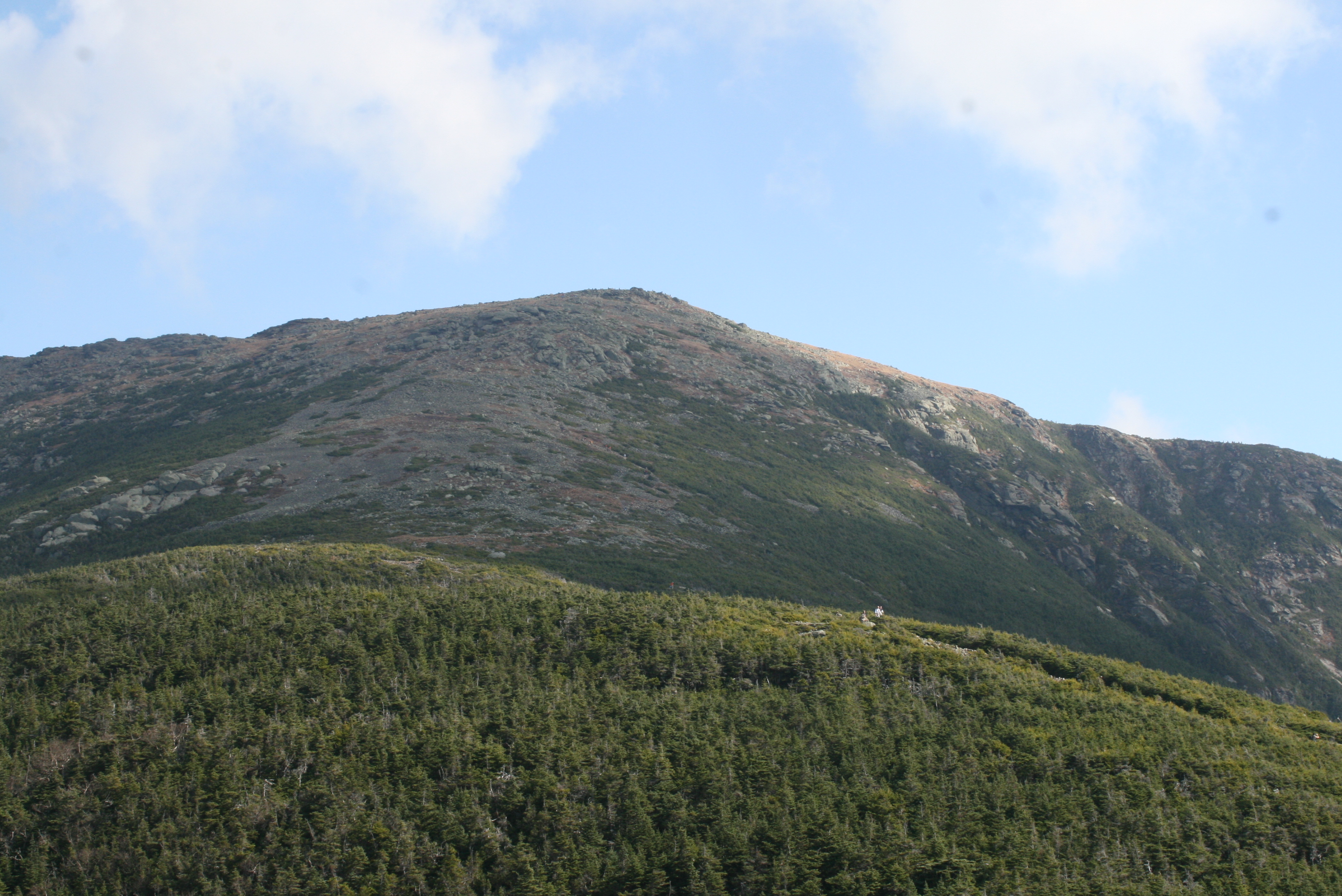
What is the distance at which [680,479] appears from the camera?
104562 millimetres

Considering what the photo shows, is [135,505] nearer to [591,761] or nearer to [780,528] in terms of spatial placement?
[780,528]

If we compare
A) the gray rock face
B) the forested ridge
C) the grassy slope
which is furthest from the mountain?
the forested ridge

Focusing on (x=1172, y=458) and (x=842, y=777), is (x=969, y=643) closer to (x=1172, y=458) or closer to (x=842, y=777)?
(x=842, y=777)

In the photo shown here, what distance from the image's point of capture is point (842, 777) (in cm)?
3378

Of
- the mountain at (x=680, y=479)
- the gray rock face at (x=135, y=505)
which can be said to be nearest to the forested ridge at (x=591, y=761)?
the mountain at (x=680, y=479)

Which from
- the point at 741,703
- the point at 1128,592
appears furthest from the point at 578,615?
the point at 1128,592

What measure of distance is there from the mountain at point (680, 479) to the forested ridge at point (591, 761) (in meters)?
25.7

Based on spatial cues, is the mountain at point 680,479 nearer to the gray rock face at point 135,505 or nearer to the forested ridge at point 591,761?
the gray rock face at point 135,505

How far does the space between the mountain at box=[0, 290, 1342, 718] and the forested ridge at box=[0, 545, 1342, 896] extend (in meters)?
25.7

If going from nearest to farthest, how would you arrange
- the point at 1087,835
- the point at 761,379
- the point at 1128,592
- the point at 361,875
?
1. the point at 361,875
2. the point at 1087,835
3. the point at 1128,592
4. the point at 761,379

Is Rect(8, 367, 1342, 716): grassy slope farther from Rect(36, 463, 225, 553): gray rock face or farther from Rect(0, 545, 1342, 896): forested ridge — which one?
Rect(0, 545, 1342, 896): forested ridge

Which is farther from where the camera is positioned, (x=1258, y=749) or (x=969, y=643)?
(x=969, y=643)

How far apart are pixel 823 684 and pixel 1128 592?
9799cm

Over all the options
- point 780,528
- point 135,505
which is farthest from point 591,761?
point 135,505
